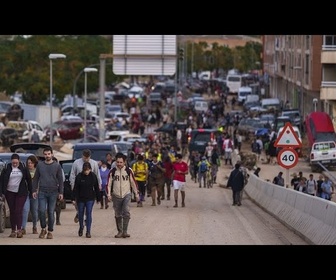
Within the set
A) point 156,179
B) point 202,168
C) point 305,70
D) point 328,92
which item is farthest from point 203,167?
point 305,70

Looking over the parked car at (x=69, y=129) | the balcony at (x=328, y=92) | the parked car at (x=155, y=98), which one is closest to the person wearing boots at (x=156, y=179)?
the balcony at (x=328, y=92)

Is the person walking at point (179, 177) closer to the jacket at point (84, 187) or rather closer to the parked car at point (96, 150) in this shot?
the parked car at point (96, 150)

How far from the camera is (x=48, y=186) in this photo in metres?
23.3

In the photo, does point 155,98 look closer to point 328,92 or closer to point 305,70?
point 305,70

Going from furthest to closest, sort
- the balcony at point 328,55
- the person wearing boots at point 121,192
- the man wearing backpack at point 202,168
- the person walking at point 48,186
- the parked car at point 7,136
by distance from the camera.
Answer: the balcony at point 328,55 < the parked car at point 7,136 < the man wearing backpack at point 202,168 < the person wearing boots at point 121,192 < the person walking at point 48,186

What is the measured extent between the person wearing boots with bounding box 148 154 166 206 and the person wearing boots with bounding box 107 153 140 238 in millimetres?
11512

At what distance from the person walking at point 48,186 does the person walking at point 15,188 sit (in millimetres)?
284

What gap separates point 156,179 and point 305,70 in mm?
47494

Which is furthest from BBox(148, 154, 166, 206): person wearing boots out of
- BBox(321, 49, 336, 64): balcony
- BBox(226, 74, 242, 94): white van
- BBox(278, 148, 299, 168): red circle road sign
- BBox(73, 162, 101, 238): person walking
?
BBox(226, 74, 242, 94): white van

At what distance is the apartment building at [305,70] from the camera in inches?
2852
